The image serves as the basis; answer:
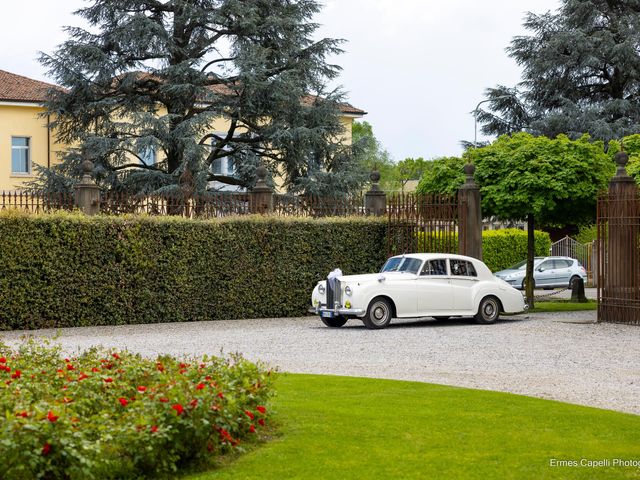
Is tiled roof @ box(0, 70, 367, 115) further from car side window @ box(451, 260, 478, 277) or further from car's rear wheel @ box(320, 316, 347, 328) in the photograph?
car's rear wheel @ box(320, 316, 347, 328)

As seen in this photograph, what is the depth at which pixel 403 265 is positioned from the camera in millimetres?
20547

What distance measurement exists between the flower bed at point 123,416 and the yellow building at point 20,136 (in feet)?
113

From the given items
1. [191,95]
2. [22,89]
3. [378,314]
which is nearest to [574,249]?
[191,95]

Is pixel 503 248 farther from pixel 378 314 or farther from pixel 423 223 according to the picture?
pixel 378 314

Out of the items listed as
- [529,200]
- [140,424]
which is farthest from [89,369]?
[529,200]

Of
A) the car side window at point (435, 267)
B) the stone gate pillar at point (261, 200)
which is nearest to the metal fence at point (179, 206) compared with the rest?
the stone gate pillar at point (261, 200)

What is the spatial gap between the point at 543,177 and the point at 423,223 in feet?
10.6

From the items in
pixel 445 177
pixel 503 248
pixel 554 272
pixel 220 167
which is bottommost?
pixel 554 272

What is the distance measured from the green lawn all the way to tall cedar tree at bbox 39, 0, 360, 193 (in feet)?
73.9

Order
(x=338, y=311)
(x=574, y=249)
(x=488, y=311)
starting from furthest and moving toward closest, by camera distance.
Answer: (x=574, y=249)
(x=488, y=311)
(x=338, y=311)

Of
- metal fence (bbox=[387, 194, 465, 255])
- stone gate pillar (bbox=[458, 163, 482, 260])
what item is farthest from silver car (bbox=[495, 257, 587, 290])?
stone gate pillar (bbox=[458, 163, 482, 260])

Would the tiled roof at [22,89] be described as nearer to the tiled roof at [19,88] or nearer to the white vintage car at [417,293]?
the tiled roof at [19,88]

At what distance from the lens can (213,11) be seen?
33.8m

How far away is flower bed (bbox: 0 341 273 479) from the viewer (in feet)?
19.7
